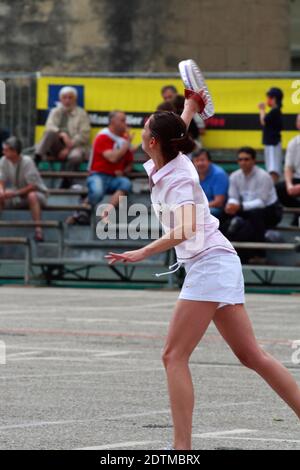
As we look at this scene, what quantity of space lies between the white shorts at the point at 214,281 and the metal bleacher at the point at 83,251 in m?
12.6

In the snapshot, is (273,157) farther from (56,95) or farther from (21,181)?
(56,95)

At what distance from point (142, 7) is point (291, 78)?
27.5 ft

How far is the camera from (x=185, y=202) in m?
7.77

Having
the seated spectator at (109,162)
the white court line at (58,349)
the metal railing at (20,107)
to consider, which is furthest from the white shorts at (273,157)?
the white court line at (58,349)

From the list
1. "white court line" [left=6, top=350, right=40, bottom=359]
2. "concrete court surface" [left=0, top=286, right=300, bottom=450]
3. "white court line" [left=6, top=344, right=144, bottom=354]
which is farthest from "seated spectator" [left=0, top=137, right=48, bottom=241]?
"white court line" [left=6, top=350, right=40, bottom=359]

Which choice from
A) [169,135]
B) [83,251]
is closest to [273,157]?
[83,251]

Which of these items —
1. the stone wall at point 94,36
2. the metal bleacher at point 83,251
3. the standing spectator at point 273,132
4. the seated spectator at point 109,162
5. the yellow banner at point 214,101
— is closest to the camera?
the metal bleacher at point 83,251

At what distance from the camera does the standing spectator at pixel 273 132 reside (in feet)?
72.0

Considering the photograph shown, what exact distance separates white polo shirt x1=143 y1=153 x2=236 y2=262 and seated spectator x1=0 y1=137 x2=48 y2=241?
14224 millimetres

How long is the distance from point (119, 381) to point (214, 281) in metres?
3.67

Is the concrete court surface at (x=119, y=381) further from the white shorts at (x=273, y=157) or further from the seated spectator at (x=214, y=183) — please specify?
the white shorts at (x=273, y=157)

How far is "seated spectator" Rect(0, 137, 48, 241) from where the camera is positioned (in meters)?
22.1
